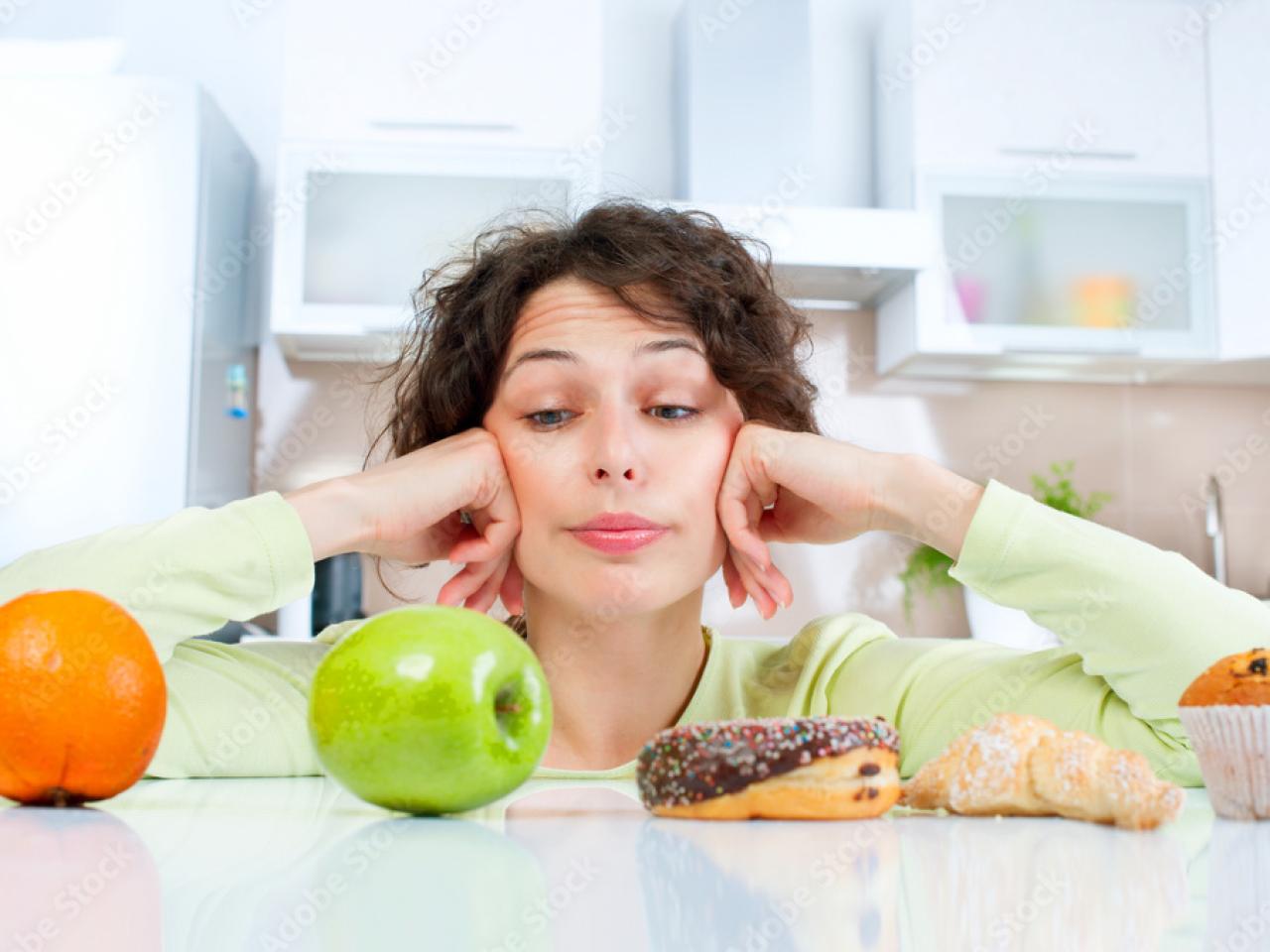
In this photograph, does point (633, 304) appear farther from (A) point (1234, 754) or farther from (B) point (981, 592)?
(A) point (1234, 754)

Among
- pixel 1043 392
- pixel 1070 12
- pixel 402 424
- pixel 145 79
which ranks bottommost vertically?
pixel 402 424

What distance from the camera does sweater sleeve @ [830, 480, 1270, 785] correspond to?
1000mm

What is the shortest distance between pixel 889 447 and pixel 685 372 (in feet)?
6.47

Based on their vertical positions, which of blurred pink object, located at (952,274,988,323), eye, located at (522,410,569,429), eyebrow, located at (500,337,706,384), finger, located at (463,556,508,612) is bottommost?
finger, located at (463,556,508,612)

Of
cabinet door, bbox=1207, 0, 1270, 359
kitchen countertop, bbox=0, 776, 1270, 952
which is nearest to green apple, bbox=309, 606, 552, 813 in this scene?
kitchen countertop, bbox=0, 776, 1270, 952

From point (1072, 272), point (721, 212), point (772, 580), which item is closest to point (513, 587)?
point (772, 580)

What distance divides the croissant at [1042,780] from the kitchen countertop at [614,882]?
0.4 inches

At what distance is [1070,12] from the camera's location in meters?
2.84

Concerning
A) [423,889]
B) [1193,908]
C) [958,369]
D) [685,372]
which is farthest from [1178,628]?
[958,369]

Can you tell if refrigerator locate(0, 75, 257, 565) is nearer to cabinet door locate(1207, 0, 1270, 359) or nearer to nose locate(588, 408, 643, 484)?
nose locate(588, 408, 643, 484)

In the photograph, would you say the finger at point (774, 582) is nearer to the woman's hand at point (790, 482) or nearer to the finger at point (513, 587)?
the woman's hand at point (790, 482)

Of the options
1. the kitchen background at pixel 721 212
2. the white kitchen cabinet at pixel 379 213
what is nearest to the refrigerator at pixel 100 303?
the kitchen background at pixel 721 212

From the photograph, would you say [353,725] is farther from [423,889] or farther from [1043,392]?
[1043,392]

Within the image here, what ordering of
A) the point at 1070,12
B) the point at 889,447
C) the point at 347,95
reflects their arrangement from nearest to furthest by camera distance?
the point at 347,95, the point at 1070,12, the point at 889,447
